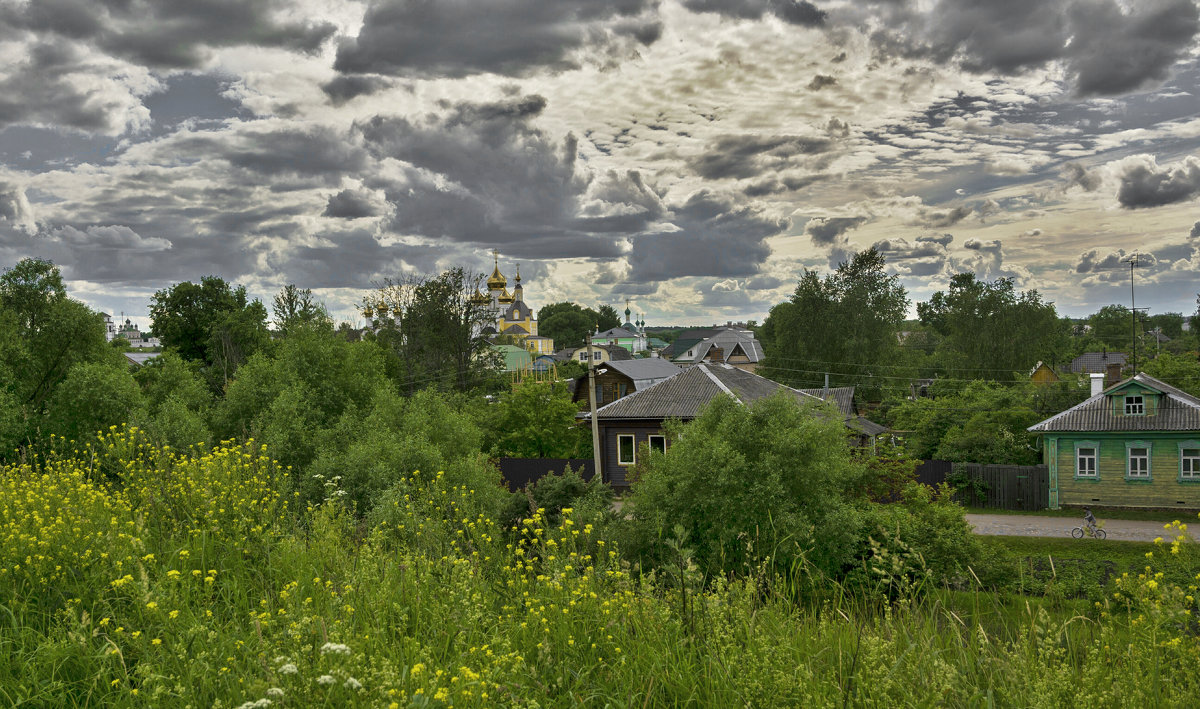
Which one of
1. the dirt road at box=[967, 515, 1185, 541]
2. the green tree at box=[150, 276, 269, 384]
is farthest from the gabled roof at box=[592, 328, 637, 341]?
the dirt road at box=[967, 515, 1185, 541]

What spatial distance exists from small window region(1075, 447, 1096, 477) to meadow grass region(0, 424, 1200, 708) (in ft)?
90.5

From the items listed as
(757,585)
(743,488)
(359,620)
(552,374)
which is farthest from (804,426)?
(552,374)

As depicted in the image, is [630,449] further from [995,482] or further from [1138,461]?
[1138,461]

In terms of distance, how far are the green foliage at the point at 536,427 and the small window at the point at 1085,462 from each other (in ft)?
64.0

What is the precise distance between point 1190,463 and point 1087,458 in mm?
3042

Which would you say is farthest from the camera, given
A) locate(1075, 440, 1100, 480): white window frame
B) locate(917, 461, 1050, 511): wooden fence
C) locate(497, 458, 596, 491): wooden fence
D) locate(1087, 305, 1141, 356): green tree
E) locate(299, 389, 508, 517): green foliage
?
locate(1087, 305, 1141, 356): green tree

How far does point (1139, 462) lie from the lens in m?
25.9

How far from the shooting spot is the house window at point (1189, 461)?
82.2ft

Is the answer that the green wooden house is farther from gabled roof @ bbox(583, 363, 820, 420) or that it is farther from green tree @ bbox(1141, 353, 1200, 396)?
green tree @ bbox(1141, 353, 1200, 396)

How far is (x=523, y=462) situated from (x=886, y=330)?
33.8 m

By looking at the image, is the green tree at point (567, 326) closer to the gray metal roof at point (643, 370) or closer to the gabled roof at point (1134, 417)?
the gray metal roof at point (643, 370)

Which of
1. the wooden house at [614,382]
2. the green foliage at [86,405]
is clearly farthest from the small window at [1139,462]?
the green foliage at [86,405]

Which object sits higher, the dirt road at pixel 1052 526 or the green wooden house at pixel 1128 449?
Result: the green wooden house at pixel 1128 449

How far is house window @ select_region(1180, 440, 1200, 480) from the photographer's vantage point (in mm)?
25062
